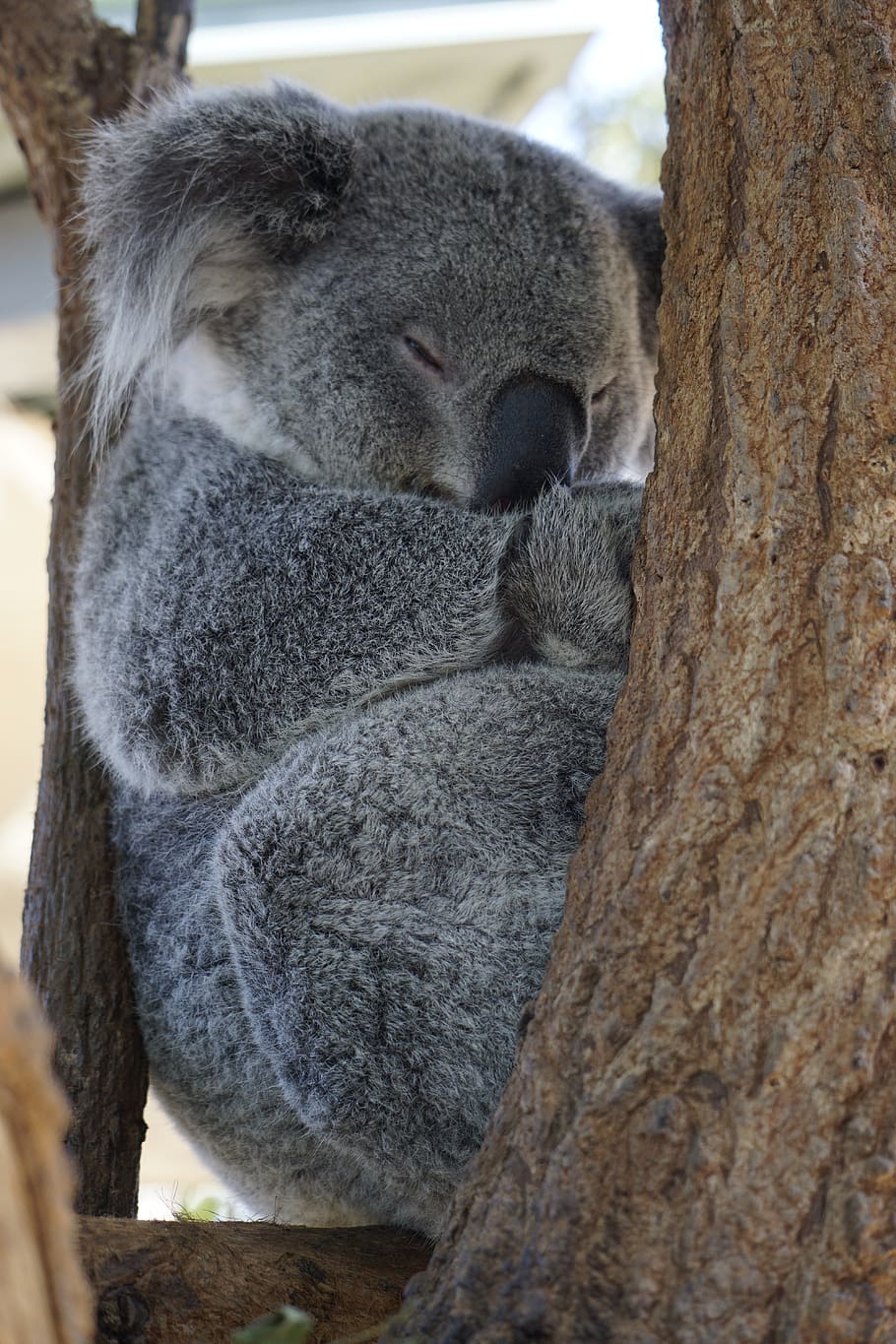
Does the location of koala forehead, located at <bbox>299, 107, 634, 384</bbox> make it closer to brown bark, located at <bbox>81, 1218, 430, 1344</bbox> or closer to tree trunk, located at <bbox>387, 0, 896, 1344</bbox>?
tree trunk, located at <bbox>387, 0, 896, 1344</bbox>

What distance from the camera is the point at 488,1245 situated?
146 cm

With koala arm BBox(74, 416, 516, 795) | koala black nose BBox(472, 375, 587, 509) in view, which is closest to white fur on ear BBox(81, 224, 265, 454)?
koala arm BBox(74, 416, 516, 795)

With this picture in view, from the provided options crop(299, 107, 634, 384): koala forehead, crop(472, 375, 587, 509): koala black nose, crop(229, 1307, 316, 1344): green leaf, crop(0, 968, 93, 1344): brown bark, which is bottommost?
crop(229, 1307, 316, 1344): green leaf

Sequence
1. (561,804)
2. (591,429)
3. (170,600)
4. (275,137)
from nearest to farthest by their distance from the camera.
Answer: (561,804), (170,600), (275,137), (591,429)

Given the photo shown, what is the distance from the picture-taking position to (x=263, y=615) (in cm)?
241

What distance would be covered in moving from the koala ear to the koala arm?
96cm

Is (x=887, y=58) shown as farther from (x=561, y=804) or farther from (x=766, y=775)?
(x=561, y=804)

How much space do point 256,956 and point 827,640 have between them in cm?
112

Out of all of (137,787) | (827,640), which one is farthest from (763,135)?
(137,787)

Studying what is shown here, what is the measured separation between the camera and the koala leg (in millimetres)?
2096

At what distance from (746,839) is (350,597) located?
1.05m

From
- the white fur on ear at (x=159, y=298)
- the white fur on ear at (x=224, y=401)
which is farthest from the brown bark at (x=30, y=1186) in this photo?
the white fur on ear at (x=159, y=298)

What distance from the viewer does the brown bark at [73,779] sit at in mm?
2637

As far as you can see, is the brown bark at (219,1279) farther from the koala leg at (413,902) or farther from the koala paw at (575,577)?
the koala paw at (575,577)
